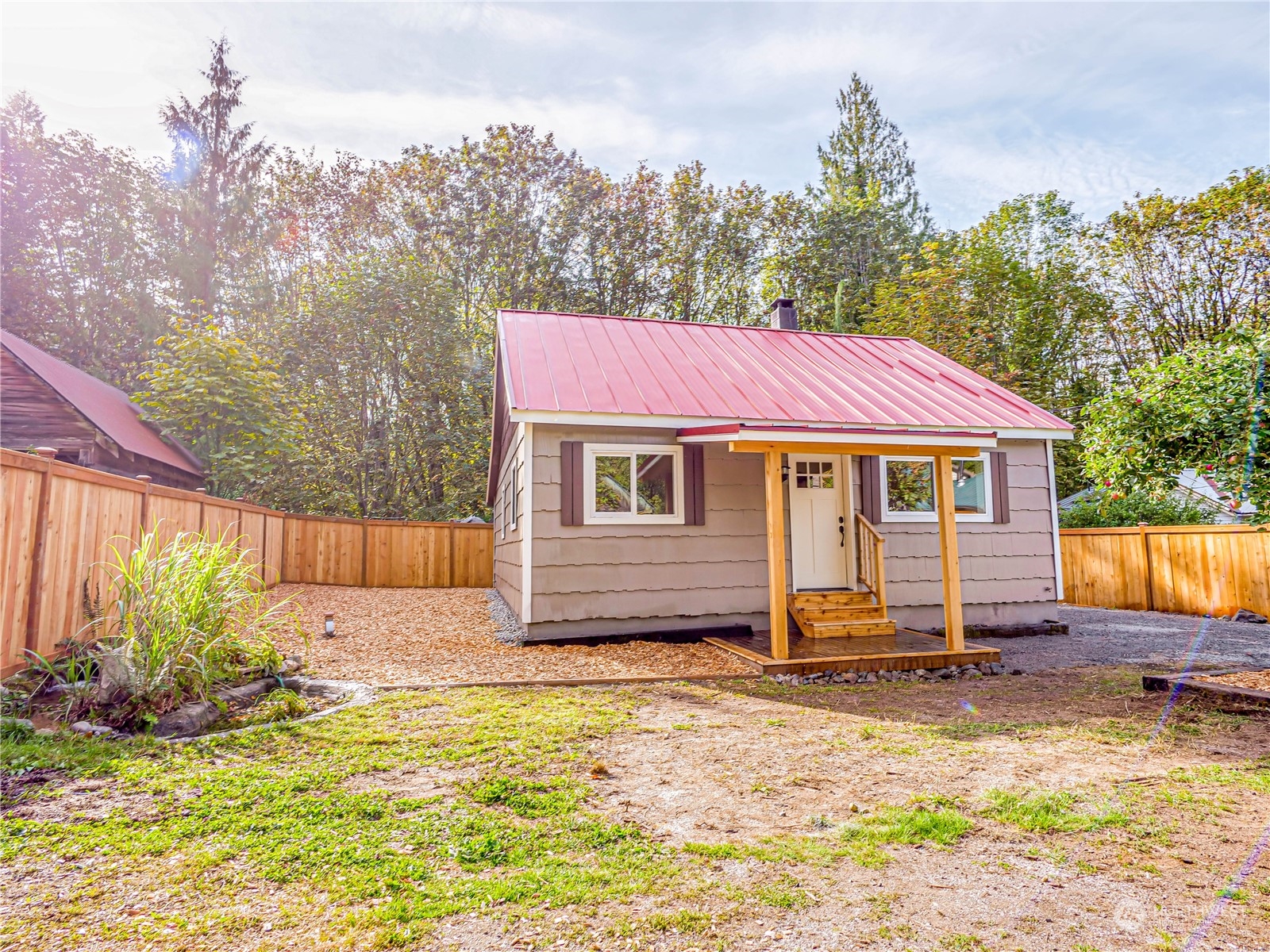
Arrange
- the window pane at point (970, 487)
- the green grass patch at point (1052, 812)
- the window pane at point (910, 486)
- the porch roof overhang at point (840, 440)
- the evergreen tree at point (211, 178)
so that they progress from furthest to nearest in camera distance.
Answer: the evergreen tree at point (211, 178) < the window pane at point (970, 487) < the window pane at point (910, 486) < the porch roof overhang at point (840, 440) < the green grass patch at point (1052, 812)

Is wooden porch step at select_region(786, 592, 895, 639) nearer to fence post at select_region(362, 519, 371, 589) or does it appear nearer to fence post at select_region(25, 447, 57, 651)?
fence post at select_region(25, 447, 57, 651)

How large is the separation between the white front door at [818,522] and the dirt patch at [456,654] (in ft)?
6.24

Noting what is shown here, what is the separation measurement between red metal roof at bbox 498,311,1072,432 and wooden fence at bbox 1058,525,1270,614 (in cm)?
387

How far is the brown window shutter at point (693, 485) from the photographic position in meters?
8.15

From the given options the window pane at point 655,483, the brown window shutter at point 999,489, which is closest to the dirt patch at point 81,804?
the window pane at point 655,483

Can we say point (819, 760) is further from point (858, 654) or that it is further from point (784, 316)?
point (784, 316)

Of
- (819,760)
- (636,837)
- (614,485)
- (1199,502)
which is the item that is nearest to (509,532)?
(614,485)

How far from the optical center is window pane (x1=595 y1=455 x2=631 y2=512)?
8180 millimetres

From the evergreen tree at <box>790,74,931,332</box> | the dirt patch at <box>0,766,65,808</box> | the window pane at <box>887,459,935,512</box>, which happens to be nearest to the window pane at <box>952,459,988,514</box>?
the window pane at <box>887,459,935,512</box>

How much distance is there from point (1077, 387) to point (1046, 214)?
594 centimetres

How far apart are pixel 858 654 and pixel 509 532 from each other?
5915 millimetres

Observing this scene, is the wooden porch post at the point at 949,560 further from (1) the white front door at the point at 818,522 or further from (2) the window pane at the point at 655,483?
(2) the window pane at the point at 655,483

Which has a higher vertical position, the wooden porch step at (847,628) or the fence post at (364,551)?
the fence post at (364,551)

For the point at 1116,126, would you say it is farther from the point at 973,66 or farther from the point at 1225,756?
the point at 1225,756
